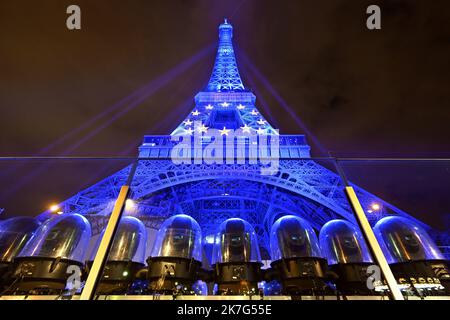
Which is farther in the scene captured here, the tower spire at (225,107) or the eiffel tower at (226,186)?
the tower spire at (225,107)

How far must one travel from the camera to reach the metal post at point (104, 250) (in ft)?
5.21

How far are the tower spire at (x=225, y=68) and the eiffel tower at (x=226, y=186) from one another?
0.39 feet

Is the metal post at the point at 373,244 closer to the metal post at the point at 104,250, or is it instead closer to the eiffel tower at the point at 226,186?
the metal post at the point at 104,250

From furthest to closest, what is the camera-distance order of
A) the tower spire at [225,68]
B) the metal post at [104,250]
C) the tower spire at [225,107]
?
1. the tower spire at [225,68]
2. the tower spire at [225,107]
3. the metal post at [104,250]

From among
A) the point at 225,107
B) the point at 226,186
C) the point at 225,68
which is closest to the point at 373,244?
the point at 226,186

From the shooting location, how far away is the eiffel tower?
43.0 feet

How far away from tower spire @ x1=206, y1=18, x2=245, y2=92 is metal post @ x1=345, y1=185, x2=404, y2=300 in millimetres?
24806

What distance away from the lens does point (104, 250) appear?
71.0 inches

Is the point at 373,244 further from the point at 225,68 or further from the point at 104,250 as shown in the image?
the point at 225,68

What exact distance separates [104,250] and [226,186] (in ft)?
63.2

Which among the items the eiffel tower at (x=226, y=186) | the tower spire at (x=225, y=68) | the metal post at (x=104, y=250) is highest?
the tower spire at (x=225, y=68)

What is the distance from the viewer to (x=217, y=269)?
2426mm

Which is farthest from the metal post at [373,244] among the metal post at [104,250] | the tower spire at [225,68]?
the tower spire at [225,68]
